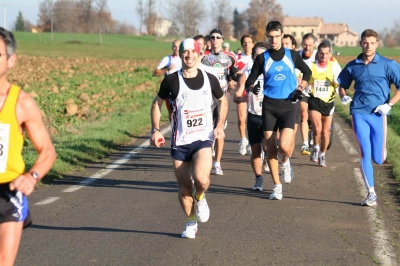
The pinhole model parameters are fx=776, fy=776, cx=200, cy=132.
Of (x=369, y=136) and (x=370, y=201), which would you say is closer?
(x=370, y=201)

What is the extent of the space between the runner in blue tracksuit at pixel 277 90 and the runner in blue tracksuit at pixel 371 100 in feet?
2.46

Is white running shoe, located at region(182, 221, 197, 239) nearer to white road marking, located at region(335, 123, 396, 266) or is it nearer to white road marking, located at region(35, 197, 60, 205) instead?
white road marking, located at region(335, 123, 396, 266)

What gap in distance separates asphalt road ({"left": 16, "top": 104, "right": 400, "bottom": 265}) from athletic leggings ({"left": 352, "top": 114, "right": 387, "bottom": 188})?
1.65 feet

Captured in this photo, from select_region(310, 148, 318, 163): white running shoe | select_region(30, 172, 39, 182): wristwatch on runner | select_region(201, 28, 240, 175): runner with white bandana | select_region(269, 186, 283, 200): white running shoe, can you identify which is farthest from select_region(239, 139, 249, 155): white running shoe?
select_region(30, 172, 39, 182): wristwatch on runner

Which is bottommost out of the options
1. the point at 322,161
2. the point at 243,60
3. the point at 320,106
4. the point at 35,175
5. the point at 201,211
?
the point at 322,161

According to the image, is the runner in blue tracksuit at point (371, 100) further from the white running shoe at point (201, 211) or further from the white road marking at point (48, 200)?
the white road marking at point (48, 200)

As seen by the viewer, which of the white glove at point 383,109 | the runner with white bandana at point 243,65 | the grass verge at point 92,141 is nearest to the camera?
the white glove at point 383,109

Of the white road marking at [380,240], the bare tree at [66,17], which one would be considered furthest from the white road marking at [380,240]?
the bare tree at [66,17]

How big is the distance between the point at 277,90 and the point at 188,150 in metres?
2.62

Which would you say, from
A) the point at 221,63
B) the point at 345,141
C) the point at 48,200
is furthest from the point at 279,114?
the point at 345,141

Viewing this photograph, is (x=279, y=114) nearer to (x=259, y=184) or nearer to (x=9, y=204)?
(x=259, y=184)

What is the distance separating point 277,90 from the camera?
9.85m

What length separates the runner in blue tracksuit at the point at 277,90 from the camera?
9789 millimetres

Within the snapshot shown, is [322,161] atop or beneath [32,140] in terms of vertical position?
beneath
